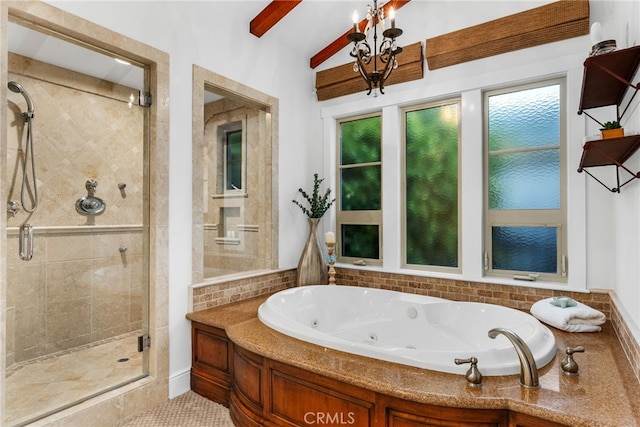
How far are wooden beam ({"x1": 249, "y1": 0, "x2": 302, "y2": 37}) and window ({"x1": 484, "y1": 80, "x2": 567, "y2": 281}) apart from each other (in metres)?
1.77

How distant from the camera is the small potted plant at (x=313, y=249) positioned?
327 centimetres

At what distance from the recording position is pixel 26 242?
76.4 inches

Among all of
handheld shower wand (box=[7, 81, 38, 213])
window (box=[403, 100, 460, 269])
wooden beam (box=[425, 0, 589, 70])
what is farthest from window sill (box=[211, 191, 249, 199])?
wooden beam (box=[425, 0, 589, 70])

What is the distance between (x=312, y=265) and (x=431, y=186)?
1285mm

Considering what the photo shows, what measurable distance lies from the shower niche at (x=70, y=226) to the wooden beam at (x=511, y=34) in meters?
2.30

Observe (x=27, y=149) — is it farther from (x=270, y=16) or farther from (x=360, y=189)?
(x=360, y=189)

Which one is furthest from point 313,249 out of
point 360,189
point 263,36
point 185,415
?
point 263,36

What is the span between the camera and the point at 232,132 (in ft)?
9.93

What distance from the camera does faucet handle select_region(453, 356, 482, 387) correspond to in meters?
1.45

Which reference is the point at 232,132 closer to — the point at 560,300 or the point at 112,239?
the point at 112,239

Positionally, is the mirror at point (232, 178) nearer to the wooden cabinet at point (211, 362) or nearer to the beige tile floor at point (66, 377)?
the wooden cabinet at point (211, 362)

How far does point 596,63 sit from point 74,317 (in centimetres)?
329

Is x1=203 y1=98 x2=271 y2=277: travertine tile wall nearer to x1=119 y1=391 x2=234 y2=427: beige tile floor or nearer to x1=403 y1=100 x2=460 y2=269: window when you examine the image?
x1=119 y1=391 x2=234 y2=427: beige tile floor

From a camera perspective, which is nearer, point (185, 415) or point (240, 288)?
point (185, 415)
